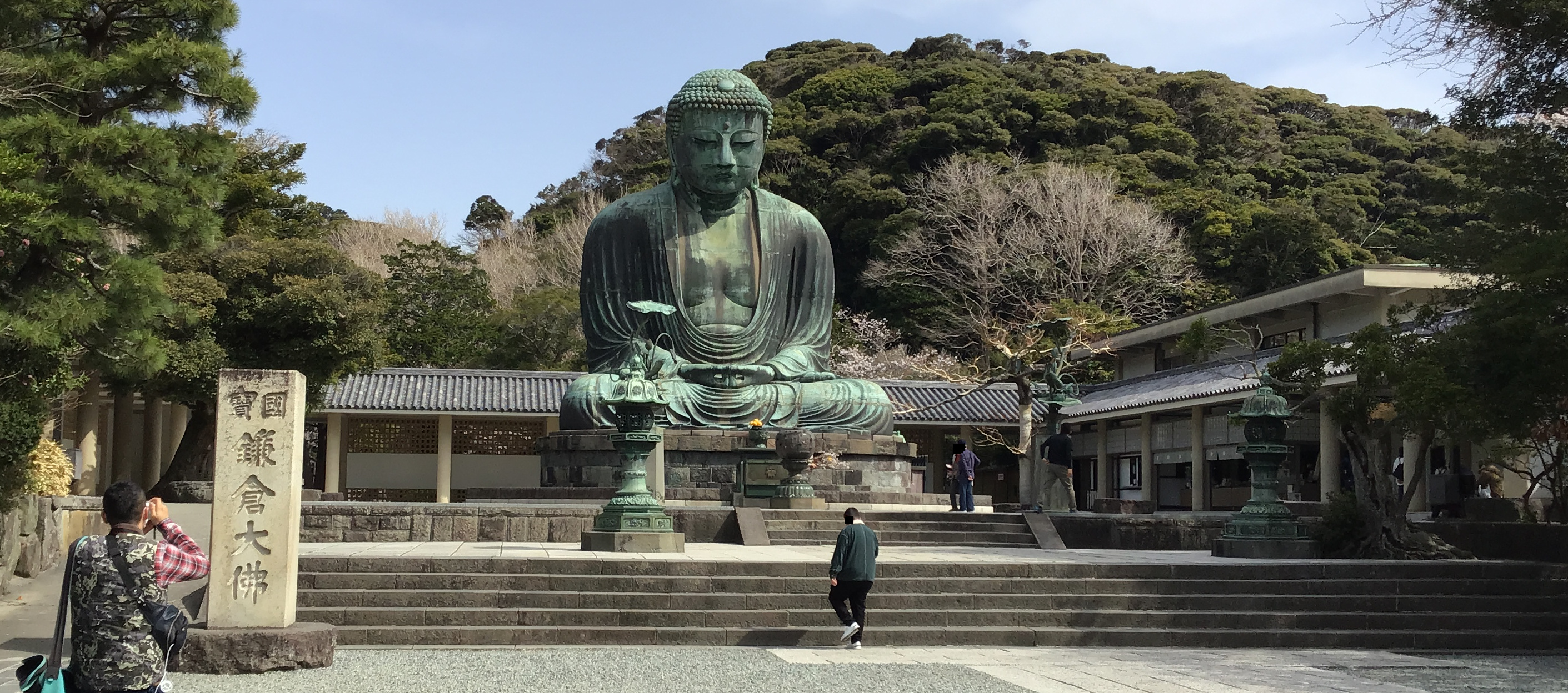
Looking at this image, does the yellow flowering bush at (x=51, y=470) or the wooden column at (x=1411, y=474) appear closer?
the yellow flowering bush at (x=51, y=470)

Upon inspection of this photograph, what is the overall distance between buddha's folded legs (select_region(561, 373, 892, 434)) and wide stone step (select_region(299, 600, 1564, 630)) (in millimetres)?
8485

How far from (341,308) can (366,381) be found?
5.82 metres

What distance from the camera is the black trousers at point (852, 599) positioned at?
1026 cm

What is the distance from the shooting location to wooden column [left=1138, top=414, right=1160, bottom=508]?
31453 mm

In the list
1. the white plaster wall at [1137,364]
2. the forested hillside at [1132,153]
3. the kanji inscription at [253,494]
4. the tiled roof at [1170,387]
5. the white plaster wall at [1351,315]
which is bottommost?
the kanji inscription at [253,494]

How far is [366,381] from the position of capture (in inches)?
1107

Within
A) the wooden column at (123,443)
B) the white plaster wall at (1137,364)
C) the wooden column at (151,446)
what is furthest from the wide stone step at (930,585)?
the white plaster wall at (1137,364)

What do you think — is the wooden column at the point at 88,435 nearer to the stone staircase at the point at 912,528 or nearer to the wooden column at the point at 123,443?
the wooden column at the point at 123,443

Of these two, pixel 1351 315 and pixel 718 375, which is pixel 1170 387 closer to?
pixel 1351 315

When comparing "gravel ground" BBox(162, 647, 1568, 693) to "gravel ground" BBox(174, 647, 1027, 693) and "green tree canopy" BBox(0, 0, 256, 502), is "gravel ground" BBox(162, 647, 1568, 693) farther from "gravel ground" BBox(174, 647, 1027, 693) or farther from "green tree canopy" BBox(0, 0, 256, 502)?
"green tree canopy" BBox(0, 0, 256, 502)

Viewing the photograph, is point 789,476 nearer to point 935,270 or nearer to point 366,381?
point 366,381

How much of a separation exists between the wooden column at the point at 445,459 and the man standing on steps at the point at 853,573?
18.5 metres

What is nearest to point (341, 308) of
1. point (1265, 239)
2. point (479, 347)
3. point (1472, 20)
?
point (479, 347)

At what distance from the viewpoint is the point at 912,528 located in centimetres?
1576
